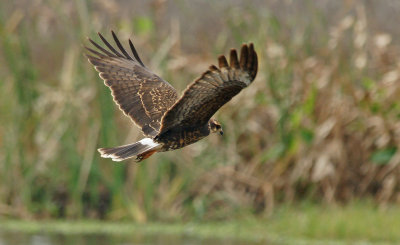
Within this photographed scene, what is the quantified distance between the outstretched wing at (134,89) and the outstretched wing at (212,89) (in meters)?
0.56

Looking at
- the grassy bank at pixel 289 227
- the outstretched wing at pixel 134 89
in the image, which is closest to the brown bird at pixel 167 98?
the outstretched wing at pixel 134 89

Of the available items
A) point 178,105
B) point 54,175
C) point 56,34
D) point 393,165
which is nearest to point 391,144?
point 393,165

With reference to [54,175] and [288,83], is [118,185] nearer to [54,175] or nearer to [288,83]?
[54,175]

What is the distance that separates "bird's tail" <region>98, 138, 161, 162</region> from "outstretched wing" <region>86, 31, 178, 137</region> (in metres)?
0.29

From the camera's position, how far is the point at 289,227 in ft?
27.3

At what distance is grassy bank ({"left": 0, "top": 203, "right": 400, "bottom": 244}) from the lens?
316 inches

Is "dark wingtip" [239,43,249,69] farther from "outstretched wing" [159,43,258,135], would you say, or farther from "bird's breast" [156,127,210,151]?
"bird's breast" [156,127,210,151]

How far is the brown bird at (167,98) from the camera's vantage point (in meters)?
4.74

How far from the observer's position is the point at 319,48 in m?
9.74

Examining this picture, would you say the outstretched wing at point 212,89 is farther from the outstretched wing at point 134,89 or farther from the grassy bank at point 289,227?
the grassy bank at point 289,227

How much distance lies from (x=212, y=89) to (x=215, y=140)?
4.30m

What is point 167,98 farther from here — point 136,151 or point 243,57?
point 243,57

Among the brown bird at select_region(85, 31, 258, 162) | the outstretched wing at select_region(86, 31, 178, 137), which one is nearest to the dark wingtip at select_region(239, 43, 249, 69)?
the brown bird at select_region(85, 31, 258, 162)

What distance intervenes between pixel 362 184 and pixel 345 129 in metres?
0.58
